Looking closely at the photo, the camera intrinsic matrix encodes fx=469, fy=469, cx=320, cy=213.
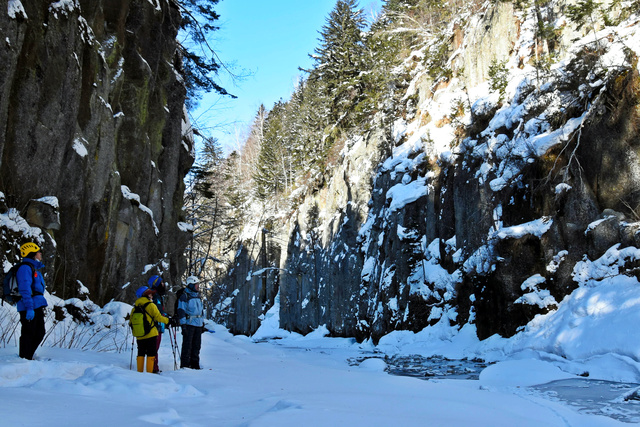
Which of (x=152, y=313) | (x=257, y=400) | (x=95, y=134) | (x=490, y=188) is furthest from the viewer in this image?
(x=490, y=188)

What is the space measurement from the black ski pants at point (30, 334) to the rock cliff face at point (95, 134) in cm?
405

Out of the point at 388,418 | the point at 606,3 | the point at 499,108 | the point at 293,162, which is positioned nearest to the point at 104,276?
the point at 388,418

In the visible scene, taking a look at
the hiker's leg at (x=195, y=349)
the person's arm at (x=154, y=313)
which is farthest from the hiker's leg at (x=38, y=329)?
the hiker's leg at (x=195, y=349)

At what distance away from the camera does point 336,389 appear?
5855 mm

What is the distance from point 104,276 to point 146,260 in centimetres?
277

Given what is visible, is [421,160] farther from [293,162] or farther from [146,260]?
[293,162]

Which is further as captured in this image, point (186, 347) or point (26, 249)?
point (186, 347)

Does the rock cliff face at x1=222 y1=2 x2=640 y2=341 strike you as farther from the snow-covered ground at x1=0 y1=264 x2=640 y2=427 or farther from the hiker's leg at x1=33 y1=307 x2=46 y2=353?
the hiker's leg at x1=33 y1=307 x2=46 y2=353

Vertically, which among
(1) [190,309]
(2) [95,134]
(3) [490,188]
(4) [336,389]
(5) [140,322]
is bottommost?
(4) [336,389]

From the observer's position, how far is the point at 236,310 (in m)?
47.8

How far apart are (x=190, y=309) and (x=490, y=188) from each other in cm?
1241

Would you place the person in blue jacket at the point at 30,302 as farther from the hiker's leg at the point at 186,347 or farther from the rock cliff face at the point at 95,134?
the rock cliff face at the point at 95,134

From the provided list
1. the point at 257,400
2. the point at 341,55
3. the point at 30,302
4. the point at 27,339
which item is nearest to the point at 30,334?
the point at 27,339

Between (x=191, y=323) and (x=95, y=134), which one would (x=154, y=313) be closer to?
(x=191, y=323)
